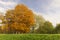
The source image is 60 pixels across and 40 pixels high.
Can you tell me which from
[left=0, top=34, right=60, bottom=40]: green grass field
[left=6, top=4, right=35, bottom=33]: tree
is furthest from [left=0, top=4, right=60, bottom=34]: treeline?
[left=0, top=34, right=60, bottom=40]: green grass field

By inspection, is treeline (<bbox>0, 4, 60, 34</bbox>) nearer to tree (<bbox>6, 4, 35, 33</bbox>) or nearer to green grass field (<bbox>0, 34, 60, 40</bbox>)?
tree (<bbox>6, 4, 35, 33</bbox>)

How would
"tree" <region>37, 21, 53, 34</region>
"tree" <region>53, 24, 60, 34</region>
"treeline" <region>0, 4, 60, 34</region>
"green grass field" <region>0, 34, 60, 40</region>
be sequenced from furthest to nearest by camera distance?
"treeline" <region>0, 4, 60, 34</region> → "tree" <region>37, 21, 53, 34</region> → "tree" <region>53, 24, 60, 34</region> → "green grass field" <region>0, 34, 60, 40</region>

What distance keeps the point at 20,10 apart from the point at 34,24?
167 inches

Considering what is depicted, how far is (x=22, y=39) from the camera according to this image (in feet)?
55.9

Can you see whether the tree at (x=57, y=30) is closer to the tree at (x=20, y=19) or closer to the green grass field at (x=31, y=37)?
the tree at (x=20, y=19)

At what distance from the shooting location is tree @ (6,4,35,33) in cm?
3150

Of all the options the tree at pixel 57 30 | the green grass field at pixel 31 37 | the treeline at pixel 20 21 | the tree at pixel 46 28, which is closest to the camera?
the green grass field at pixel 31 37

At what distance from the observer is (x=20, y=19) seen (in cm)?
3216

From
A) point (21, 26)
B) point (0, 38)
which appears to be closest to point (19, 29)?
point (21, 26)

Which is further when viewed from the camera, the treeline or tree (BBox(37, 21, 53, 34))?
the treeline

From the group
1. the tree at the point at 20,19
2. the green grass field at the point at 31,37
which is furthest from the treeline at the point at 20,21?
the green grass field at the point at 31,37

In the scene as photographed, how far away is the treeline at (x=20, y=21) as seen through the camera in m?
31.0

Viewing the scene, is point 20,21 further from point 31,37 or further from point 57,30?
point 31,37

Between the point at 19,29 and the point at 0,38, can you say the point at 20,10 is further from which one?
the point at 0,38
